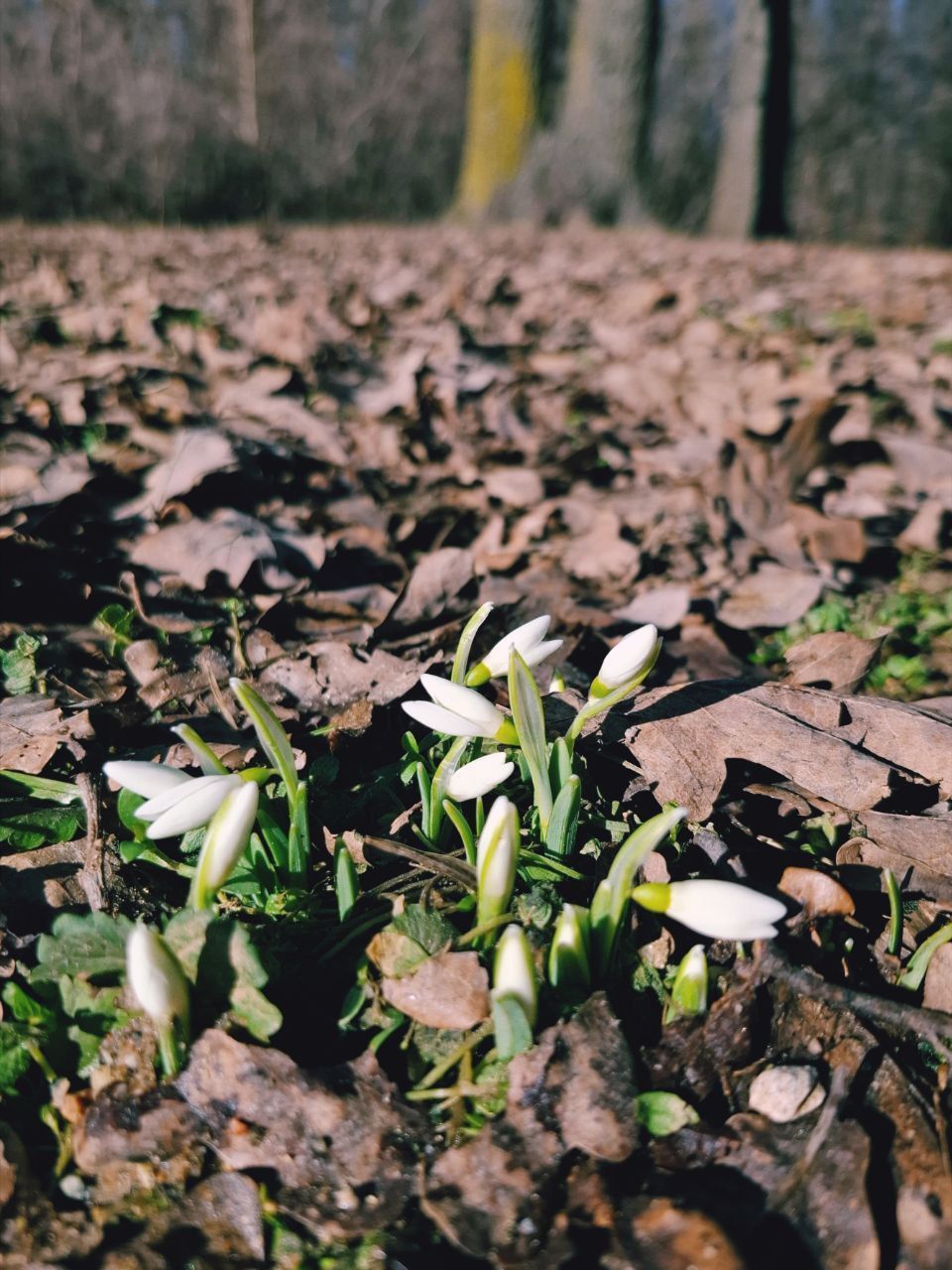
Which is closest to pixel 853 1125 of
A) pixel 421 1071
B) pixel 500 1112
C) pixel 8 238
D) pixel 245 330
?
pixel 500 1112

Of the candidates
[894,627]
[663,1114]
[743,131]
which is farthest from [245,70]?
[663,1114]

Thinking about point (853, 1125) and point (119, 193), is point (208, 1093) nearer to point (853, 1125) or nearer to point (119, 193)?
point (853, 1125)

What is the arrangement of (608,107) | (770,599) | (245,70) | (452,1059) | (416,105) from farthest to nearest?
1. (416,105)
2. (245,70)
3. (608,107)
4. (770,599)
5. (452,1059)

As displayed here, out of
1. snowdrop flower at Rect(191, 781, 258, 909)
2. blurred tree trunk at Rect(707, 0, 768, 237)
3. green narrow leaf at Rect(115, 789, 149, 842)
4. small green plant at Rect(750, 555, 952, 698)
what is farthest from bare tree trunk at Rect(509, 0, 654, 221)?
snowdrop flower at Rect(191, 781, 258, 909)

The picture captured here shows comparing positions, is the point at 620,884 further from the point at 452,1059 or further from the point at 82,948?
the point at 82,948

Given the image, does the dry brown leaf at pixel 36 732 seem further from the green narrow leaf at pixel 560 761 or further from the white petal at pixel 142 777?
the green narrow leaf at pixel 560 761

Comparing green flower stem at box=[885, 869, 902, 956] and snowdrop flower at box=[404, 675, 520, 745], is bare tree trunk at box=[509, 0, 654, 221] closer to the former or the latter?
snowdrop flower at box=[404, 675, 520, 745]

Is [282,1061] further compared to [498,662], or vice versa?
[498,662]
